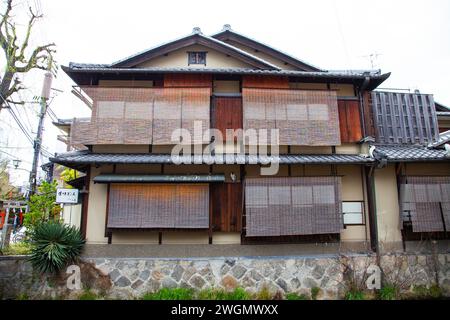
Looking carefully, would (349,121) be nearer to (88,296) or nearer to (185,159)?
(185,159)

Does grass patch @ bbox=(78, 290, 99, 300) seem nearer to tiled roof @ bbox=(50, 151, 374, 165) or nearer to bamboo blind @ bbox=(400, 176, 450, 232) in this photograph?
tiled roof @ bbox=(50, 151, 374, 165)

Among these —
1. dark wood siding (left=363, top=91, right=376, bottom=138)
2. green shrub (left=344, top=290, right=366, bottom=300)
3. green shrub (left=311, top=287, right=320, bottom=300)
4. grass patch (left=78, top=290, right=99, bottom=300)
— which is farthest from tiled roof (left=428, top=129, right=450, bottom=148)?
grass patch (left=78, top=290, right=99, bottom=300)

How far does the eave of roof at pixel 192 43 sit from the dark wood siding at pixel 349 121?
3169 millimetres

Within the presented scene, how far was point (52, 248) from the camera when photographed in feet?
25.6

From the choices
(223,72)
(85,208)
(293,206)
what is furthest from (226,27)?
(85,208)

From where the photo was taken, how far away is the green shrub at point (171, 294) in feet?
25.5

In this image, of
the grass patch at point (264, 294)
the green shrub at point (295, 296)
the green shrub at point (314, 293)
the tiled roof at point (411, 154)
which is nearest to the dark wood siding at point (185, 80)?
the tiled roof at point (411, 154)

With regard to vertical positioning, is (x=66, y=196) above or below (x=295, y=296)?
above

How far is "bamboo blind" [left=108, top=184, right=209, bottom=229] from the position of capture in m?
8.51

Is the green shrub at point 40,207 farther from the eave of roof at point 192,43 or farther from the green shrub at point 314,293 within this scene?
the green shrub at point 314,293

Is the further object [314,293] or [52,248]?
[314,293]

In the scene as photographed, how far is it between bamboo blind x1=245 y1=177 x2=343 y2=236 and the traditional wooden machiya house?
0.03 metres

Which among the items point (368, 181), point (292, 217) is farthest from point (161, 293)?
point (368, 181)

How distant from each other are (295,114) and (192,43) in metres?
5.08
